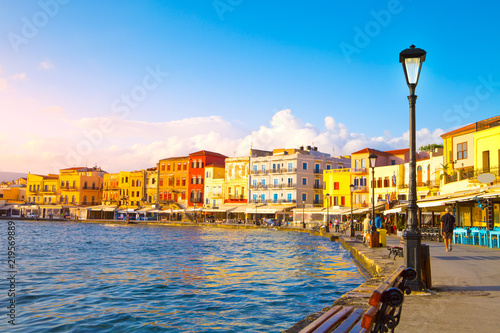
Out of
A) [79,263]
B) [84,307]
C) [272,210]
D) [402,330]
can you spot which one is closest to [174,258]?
[79,263]

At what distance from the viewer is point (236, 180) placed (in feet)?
247

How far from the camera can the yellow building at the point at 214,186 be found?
251ft

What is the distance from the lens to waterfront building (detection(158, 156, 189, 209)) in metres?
81.4

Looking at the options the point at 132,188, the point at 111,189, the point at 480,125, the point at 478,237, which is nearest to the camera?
the point at 478,237

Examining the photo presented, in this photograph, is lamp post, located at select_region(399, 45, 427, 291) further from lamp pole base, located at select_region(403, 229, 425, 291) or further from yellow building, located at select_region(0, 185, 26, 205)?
yellow building, located at select_region(0, 185, 26, 205)

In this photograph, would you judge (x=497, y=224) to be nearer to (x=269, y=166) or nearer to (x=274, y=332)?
(x=274, y=332)

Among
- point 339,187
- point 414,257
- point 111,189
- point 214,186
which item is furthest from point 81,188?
point 414,257

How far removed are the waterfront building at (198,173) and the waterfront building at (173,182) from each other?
100 centimetres

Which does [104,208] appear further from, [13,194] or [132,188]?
[13,194]

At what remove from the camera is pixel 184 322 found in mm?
9320

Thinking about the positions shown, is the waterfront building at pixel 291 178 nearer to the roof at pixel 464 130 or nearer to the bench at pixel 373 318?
the roof at pixel 464 130

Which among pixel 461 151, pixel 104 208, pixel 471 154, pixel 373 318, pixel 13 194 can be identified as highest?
pixel 461 151

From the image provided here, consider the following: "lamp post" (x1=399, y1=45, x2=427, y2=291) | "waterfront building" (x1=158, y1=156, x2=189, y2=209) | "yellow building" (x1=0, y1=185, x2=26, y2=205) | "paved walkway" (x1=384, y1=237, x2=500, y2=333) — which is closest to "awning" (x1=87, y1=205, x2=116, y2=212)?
"waterfront building" (x1=158, y1=156, x2=189, y2=209)

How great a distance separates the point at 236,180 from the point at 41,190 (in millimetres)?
46981
